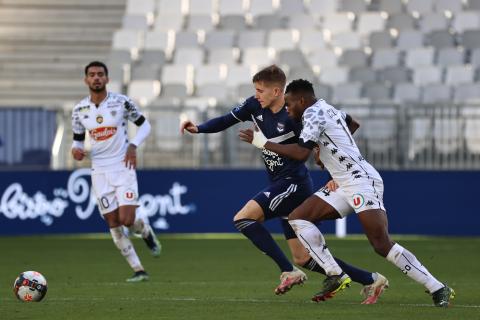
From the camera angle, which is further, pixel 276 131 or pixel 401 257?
pixel 276 131

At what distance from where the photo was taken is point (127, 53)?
28562 millimetres

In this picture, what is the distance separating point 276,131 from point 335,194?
1.13 metres

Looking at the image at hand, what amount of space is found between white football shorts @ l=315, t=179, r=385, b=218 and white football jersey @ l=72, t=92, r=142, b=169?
4.10m

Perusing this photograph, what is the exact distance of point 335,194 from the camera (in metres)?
10.8

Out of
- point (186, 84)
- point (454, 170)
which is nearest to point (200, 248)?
point (454, 170)

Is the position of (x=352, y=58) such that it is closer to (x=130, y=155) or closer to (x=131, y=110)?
(x=131, y=110)

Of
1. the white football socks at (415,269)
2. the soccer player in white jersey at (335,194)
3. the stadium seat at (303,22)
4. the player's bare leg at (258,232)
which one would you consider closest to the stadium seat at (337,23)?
the stadium seat at (303,22)

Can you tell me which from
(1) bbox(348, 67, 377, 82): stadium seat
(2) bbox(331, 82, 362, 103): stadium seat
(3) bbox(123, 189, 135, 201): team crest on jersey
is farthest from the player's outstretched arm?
(1) bbox(348, 67, 377, 82): stadium seat

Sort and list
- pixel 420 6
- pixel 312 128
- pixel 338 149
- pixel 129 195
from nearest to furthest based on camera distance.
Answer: pixel 312 128, pixel 338 149, pixel 129 195, pixel 420 6

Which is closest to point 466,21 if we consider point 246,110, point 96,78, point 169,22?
point 169,22

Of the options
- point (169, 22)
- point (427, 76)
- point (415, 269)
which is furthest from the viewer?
point (169, 22)

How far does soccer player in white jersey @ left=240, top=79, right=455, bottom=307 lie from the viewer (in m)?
10.4

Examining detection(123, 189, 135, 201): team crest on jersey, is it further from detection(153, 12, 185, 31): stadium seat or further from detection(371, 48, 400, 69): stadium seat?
detection(153, 12, 185, 31): stadium seat

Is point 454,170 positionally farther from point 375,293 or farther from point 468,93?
point 375,293
